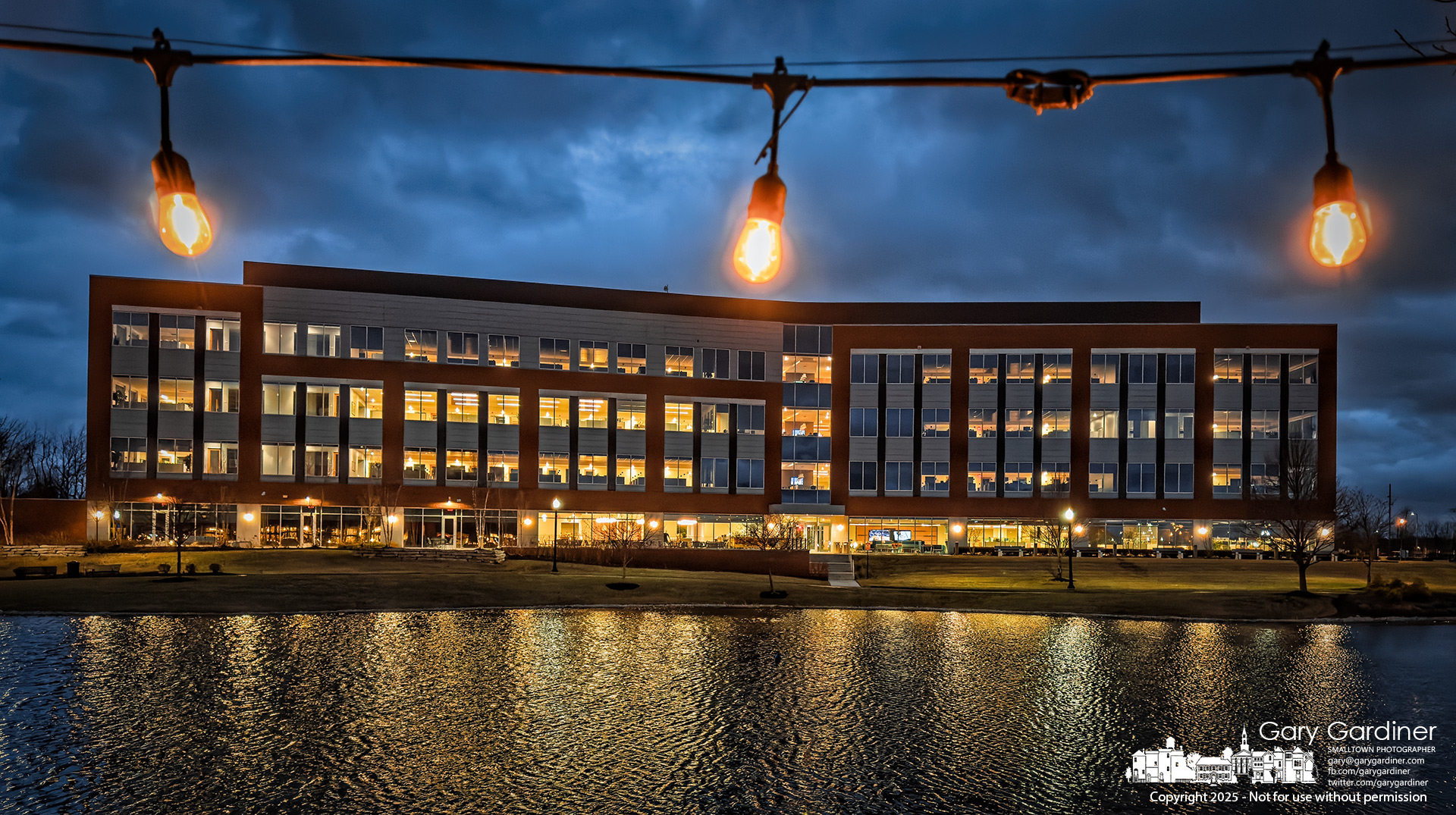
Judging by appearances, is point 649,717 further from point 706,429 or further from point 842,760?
point 706,429

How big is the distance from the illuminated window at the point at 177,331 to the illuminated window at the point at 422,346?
14389mm

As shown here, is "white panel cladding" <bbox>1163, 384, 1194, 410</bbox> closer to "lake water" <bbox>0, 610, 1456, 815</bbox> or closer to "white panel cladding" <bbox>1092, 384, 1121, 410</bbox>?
"white panel cladding" <bbox>1092, 384, 1121, 410</bbox>

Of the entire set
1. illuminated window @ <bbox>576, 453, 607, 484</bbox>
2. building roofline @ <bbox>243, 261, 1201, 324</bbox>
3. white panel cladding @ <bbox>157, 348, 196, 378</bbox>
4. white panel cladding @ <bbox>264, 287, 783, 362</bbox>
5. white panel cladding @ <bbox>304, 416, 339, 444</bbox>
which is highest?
building roofline @ <bbox>243, 261, 1201, 324</bbox>

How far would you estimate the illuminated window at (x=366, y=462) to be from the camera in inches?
2443

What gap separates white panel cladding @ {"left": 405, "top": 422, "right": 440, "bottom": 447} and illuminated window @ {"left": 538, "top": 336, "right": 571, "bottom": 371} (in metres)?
9.44

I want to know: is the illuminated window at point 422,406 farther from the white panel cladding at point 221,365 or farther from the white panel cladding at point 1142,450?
the white panel cladding at point 1142,450

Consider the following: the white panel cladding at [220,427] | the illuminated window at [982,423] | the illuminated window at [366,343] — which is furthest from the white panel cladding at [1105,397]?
the white panel cladding at [220,427]

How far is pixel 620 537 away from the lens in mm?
58469

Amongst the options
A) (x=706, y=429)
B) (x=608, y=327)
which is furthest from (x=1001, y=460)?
(x=608, y=327)

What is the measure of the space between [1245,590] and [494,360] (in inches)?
2021

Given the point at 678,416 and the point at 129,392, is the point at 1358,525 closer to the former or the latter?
the point at 678,416

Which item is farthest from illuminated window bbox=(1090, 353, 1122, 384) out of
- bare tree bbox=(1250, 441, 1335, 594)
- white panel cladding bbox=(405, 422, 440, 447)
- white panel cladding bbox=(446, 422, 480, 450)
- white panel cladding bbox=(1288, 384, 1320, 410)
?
white panel cladding bbox=(405, 422, 440, 447)

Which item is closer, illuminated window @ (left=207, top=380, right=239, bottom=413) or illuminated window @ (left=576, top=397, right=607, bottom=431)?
illuminated window @ (left=207, top=380, right=239, bottom=413)

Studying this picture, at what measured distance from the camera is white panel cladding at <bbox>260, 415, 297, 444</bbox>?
Answer: 60625mm
